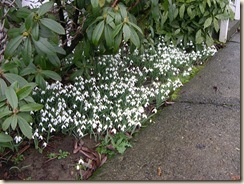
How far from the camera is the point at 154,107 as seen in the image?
2990 millimetres

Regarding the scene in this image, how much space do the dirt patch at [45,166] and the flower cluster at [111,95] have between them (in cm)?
11

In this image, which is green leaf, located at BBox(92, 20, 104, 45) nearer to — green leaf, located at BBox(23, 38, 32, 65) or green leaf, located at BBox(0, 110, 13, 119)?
green leaf, located at BBox(23, 38, 32, 65)

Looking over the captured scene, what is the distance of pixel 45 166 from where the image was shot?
225 centimetres

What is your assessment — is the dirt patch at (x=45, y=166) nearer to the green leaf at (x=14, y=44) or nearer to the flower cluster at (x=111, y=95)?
the flower cluster at (x=111, y=95)

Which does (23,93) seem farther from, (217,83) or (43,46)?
(217,83)

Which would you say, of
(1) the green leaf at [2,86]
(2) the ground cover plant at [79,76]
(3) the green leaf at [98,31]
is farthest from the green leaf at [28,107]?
(3) the green leaf at [98,31]

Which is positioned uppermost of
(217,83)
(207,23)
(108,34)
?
(108,34)

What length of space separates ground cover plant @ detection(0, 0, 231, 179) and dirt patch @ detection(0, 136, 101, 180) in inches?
1.9

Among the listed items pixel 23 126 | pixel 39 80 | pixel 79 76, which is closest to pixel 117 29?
pixel 39 80

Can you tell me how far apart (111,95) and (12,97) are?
1.09 meters

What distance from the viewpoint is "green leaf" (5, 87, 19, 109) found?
187 cm

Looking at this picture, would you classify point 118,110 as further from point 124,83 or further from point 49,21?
point 49,21

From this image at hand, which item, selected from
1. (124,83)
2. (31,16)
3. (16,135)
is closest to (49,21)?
(31,16)

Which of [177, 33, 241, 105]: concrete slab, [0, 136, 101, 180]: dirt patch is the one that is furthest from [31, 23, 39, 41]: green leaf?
[177, 33, 241, 105]: concrete slab
